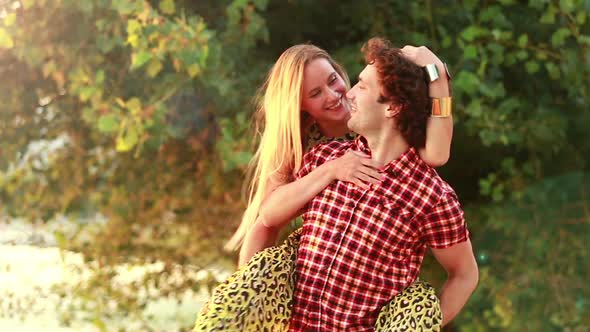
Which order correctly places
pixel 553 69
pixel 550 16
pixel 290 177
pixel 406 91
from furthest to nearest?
pixel 553 69 → pixel 550 16 → pixel 290 177 → pixel 406 91

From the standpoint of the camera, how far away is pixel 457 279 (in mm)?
2643

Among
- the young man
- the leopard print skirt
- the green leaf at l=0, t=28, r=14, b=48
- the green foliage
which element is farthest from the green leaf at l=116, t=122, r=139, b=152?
the young man

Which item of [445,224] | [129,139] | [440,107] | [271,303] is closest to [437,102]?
[440,107]

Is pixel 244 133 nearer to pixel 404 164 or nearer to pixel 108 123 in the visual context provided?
pixel 108 123

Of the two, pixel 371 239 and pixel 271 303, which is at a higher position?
pixel 371 239

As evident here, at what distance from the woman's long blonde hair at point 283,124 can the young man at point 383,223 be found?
0.22 m

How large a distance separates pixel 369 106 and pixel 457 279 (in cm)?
48

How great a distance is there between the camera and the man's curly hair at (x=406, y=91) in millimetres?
2510

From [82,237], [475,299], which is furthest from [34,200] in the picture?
[475,299]

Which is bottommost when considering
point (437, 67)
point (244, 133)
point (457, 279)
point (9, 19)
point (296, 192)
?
point (457, 279)

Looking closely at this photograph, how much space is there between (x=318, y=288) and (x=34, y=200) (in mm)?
3613

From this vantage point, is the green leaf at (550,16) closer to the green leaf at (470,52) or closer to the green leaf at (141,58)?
the green leaf at (470,52)

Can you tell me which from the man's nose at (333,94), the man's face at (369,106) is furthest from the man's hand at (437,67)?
the man's nose at (333,94)

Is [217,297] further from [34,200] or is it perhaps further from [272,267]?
[34,200]
